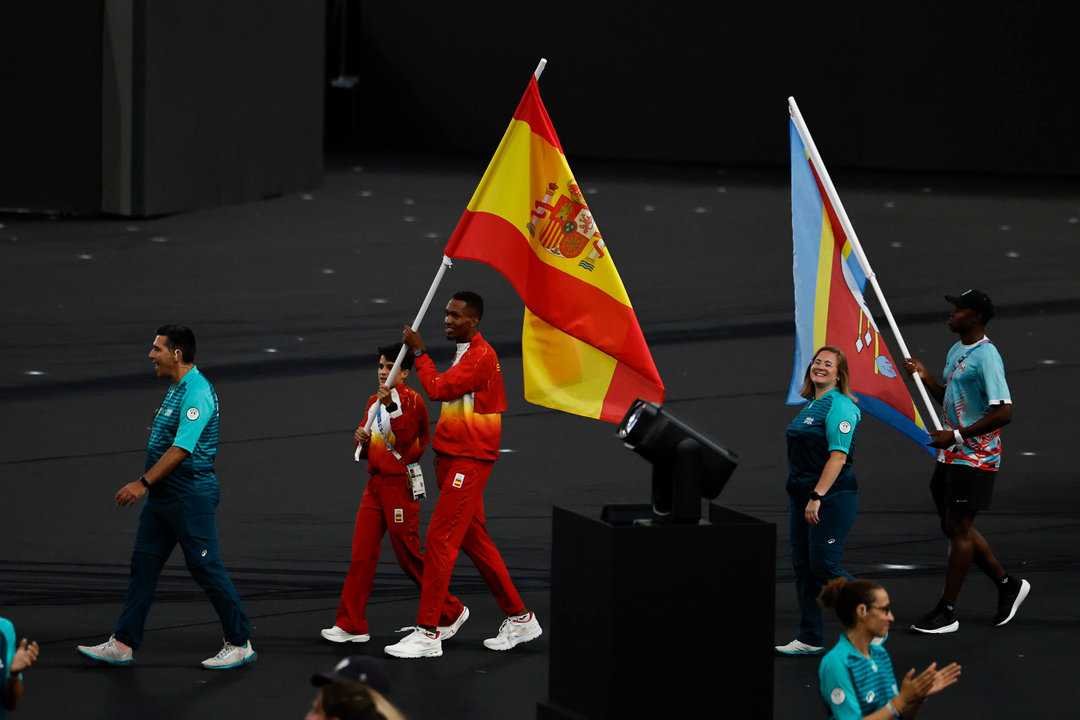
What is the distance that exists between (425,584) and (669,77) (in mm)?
28648

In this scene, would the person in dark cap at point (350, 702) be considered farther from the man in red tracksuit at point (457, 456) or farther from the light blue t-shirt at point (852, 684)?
the man in red tracksuit at point (457, 456)

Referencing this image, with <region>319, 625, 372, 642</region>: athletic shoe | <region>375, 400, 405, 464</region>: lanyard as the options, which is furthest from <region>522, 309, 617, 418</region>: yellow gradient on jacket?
<region>319, 625, 372, 642</region>: athletic shoe

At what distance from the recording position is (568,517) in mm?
6367

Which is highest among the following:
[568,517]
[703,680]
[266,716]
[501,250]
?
[501,250]

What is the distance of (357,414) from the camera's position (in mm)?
13961

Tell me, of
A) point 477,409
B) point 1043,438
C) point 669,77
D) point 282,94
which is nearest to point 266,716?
point 477,409

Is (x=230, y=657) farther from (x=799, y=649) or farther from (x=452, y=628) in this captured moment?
(x=799, y=649)

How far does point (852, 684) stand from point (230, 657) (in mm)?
3321

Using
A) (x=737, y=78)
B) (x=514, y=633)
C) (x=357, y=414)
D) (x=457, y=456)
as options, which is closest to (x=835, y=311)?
(x=457, y=456)

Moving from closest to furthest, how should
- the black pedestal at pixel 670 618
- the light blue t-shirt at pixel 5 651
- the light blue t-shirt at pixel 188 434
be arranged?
the light blue t-shirt at pixel 5 651
the black pedestal at pixel 670 618
the light blue t-shirt at pixel 188 434

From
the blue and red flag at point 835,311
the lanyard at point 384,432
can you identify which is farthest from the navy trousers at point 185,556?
the blue and red flag at point 835,311

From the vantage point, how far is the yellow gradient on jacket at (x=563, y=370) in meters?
8.61

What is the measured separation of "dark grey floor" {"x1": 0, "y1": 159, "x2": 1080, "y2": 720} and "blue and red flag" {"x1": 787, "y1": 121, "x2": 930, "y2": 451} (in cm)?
118

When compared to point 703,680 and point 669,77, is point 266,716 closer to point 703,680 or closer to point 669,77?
point 703,680
